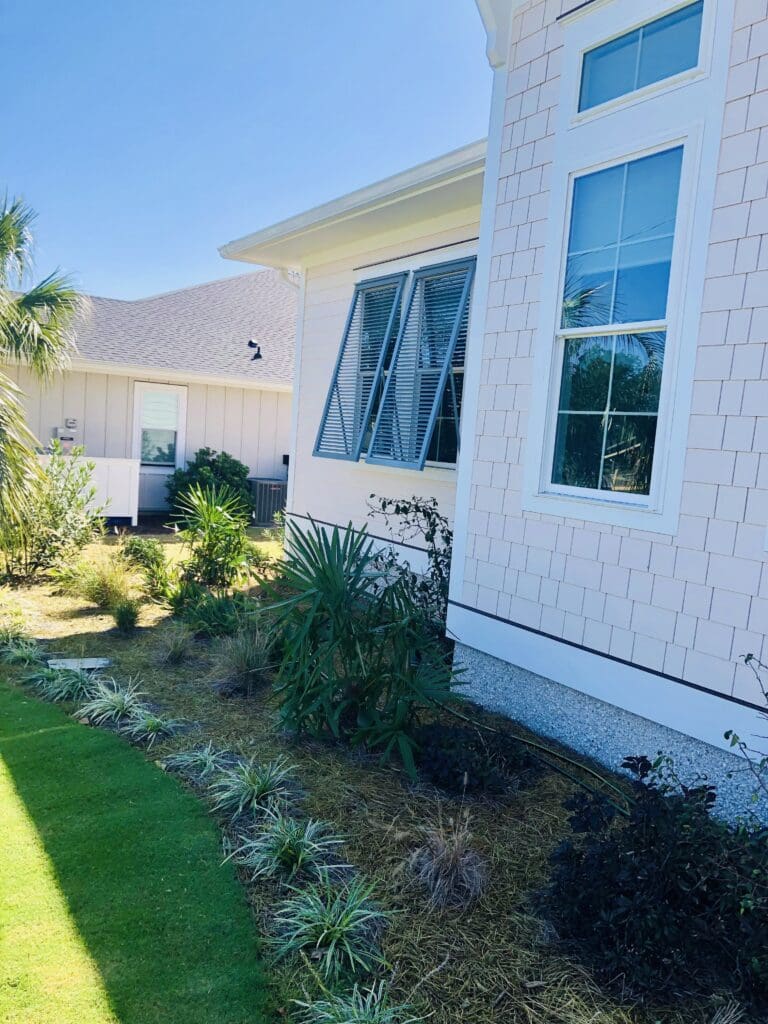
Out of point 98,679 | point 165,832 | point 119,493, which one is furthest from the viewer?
point 119,493

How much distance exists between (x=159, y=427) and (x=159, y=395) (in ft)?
1.98

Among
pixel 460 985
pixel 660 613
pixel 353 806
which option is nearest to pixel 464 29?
pixel 660 613

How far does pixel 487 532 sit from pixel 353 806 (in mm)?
2073

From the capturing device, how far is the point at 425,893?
3066mm

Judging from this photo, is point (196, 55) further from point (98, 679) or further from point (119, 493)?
point (98, 679)

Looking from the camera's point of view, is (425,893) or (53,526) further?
(53,526)

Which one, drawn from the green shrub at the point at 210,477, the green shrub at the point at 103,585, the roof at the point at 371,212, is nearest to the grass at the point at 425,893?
the green shrub at the point at 103,585

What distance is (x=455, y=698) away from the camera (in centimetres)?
423

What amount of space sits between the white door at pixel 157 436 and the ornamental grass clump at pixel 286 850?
1122 centimetres

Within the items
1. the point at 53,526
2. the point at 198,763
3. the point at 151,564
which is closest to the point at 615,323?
the point at 198,763

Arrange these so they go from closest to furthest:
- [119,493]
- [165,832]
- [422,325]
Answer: [165,832] → [422,325] → [119,493]

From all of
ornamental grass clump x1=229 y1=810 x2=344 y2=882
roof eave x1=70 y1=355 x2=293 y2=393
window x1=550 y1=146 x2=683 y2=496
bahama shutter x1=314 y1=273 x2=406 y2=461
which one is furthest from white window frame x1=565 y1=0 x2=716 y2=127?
roof eave x1=70 y1=355 x2=293 y2=393

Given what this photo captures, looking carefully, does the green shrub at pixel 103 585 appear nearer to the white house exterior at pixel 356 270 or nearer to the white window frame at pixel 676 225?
the white house exterior at pixel 356 270

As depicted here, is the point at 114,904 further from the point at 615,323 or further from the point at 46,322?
the point at 46,322
